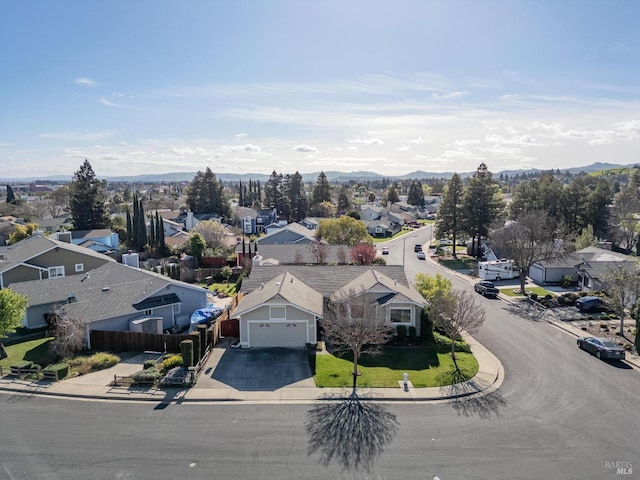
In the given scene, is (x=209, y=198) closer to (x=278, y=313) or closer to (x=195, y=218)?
(x=195, y=218)

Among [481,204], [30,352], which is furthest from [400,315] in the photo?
[481,204]

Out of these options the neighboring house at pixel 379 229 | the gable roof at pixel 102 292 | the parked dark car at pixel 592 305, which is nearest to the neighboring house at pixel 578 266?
the parked dark car at pixel 592 305

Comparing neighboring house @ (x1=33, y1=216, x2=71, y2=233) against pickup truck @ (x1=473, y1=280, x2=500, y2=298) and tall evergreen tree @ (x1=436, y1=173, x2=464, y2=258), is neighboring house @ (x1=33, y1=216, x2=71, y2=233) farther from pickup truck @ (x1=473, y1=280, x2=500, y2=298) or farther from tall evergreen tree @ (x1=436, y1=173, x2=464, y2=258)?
pickup truck @ (x1=473, y1=280, x2=500, y2=298)

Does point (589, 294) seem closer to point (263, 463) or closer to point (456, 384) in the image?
point (456, 384)

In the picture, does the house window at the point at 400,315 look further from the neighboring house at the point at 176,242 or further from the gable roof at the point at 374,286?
the neighboring house at the point at 176,242

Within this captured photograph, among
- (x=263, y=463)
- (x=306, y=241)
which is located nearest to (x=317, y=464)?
(x=263, y=463)

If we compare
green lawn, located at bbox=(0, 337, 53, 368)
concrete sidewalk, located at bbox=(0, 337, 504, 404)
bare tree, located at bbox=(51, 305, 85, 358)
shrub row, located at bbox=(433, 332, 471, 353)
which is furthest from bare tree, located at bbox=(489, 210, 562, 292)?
green lawn, located at bbox=(0, 337, 53, 368)
